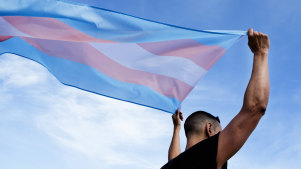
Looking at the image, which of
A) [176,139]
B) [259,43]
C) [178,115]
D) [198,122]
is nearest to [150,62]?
[178,115]

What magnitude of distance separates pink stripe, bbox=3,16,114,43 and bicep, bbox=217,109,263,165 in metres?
3.10

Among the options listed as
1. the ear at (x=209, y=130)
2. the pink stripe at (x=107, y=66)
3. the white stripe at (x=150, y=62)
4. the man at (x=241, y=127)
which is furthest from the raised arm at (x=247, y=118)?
the pink stripe at (x=107, y=66)

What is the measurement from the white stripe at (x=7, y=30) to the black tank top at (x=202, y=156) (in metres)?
3.56

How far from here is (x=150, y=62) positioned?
570 cm

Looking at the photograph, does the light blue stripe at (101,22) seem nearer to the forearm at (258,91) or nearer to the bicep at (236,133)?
the forearm at (258,91)

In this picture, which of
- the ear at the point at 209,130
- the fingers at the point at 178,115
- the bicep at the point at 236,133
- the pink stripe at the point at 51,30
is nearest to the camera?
the bicep at the point at 236,133

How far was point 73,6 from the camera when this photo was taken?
550 centimetres

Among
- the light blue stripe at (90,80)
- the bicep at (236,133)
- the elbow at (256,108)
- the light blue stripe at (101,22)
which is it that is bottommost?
the bicep at (236,133)

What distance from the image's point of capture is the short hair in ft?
13.7

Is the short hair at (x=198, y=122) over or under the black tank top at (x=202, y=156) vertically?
over

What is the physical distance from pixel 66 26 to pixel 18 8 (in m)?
0.77

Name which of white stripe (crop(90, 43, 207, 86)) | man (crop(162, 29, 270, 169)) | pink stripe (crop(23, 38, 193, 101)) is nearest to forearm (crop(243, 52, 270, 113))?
man (crop(162, 29, 270, 169))

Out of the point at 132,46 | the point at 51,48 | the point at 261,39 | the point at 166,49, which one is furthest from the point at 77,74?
the point at 261,39

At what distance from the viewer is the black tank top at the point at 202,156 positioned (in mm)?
3145
